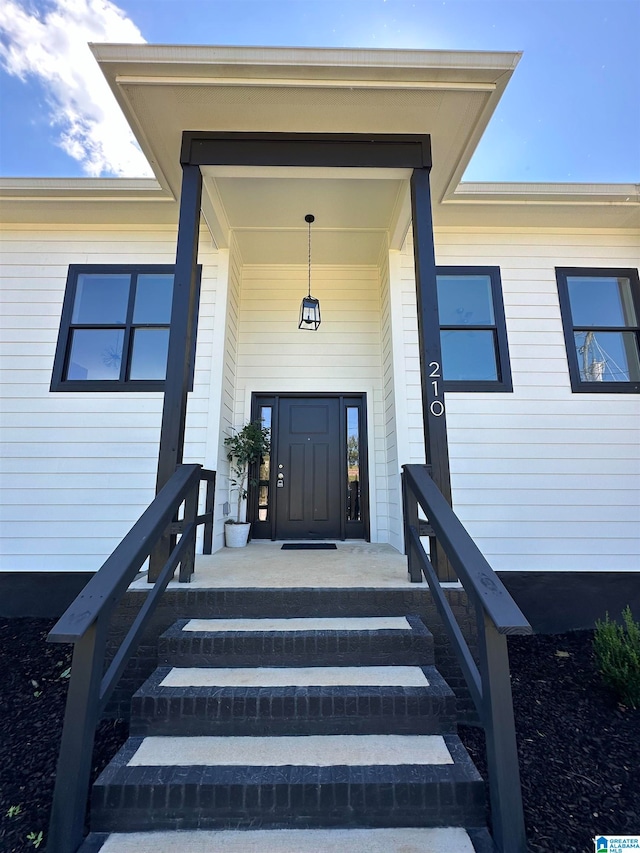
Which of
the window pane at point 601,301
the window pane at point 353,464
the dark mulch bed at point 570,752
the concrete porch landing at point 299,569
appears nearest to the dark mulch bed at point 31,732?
the concrete porch landing at point 299,569

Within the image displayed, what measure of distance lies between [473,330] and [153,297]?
11.2ft

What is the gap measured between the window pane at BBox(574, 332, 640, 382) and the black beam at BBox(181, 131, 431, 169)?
2555mm

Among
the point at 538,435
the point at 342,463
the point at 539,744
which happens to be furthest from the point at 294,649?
the point at 538,435

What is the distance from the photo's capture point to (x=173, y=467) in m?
2.56

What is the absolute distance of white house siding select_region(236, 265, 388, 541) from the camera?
15.3ft

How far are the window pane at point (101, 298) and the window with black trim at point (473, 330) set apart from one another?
3372mm

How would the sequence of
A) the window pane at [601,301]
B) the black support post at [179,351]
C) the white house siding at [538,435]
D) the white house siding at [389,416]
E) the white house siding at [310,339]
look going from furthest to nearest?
the white house siding at [310,339], the window pane at [601,301], the white house siding at [389,416], the white house siding at [538,435], the black support post at [179,351]

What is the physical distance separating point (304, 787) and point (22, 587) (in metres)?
3.52

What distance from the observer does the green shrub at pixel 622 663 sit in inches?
95.5

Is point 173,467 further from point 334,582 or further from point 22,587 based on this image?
point 22,587

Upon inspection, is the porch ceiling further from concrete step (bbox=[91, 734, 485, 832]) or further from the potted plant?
concrete step (bbox=[91, 734, 485, 832])

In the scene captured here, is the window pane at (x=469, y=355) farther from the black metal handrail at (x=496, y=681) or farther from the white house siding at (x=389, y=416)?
the black metal handrail at (x=496, y=681)

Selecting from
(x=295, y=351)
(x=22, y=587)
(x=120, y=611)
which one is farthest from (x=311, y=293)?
(x=22, y=587)

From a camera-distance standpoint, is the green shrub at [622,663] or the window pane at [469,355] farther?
the window pane at [469,355]
